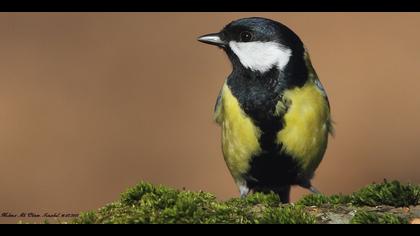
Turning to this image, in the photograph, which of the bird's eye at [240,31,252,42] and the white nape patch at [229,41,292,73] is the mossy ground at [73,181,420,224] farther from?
the bird's eye at [240,31,252,42]

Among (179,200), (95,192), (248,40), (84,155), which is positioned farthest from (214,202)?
(84,155)

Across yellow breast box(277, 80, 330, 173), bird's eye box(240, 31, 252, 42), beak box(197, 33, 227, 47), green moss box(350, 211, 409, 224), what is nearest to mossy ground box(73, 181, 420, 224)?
green moss box(350, 211, 409, 224)

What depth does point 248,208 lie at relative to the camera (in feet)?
10.8

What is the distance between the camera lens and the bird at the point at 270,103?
464 cm

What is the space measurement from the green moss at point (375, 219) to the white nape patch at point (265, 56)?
181 centimetres

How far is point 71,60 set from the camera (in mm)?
9547

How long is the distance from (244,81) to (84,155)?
4.03 metres

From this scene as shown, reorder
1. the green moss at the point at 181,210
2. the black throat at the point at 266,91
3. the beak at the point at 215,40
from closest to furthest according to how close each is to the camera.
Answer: the green moss at the point at 181,210, the black throat at the point at 266,91, the beak at the point at 215,40

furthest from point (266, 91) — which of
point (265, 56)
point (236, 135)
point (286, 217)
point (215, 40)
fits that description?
point (286, 217)

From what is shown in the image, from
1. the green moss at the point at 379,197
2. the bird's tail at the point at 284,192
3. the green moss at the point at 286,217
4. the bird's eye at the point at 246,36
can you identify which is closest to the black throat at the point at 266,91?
the bird's eye at the point at 246,36

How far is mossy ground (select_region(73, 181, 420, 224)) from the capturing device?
302 cm

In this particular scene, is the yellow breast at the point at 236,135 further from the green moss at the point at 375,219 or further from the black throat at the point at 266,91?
the green moss at the point at 375,219

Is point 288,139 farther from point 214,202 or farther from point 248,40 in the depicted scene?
point 214,202

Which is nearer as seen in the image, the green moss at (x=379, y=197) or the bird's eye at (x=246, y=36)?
the green moss at (x=379, y=197)
